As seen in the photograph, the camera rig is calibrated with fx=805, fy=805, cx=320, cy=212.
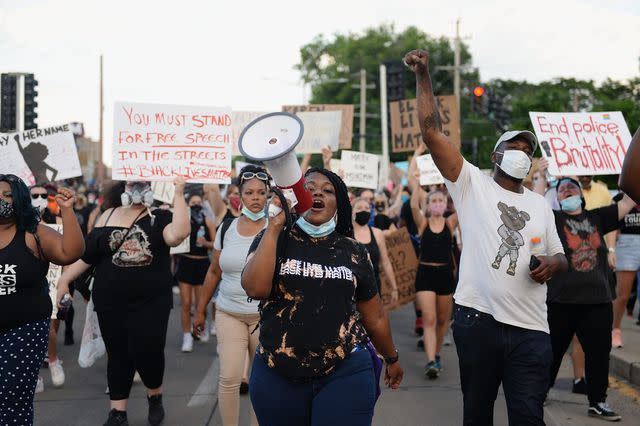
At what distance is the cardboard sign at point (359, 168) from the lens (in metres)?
13.8

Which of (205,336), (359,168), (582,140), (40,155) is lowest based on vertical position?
(205,336)

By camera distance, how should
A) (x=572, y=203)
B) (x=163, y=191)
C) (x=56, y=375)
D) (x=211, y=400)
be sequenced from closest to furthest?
(x=572, y=203) < (x=211, y=400) < (x=56, y=375) < (x=163, y=191)

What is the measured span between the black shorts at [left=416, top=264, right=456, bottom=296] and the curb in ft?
5.94

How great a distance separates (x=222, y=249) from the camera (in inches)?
A: 233

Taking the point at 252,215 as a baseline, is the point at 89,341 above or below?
below

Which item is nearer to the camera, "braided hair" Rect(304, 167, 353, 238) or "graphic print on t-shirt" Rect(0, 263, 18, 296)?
"braided hair" Rect(304, 167, 353, 238)

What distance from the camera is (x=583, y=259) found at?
625cm

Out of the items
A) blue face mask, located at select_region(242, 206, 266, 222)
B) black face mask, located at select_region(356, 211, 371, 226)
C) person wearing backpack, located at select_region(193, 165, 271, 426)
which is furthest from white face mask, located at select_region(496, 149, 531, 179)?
black face mask, located at select_region(356, 211, 371, 226)

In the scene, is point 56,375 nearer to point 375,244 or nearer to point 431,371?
point 375,244

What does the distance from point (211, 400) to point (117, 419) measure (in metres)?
1.25

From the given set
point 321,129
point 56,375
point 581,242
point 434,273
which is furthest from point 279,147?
point 321,129

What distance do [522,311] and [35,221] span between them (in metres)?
2.85

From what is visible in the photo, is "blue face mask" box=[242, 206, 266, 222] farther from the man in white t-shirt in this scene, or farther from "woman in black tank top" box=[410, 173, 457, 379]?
"woman in black tank top" box=[410, 173, 457, 379]

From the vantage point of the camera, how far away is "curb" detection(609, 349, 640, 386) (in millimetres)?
7734
